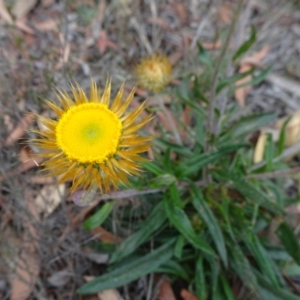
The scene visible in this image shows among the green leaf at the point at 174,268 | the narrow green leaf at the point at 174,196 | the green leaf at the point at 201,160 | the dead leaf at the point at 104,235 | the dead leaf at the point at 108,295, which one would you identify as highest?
the dead leaf at the point at 104,235

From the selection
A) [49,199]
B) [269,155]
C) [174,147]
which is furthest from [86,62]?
[269,155]

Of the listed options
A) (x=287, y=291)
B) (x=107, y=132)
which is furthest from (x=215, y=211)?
(x=107, y=132)

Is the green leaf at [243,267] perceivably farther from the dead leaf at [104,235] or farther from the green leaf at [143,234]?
the dead leaf at [104,235]

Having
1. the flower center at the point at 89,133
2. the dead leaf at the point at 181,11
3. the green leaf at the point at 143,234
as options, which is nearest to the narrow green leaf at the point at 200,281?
the green leaf at the point at 143,234

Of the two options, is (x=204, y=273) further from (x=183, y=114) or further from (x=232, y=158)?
(x=183, y=114)

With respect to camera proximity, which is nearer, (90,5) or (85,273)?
(85,273)

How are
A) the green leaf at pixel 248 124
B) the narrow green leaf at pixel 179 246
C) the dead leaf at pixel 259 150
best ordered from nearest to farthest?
the narrow green leaf at pixel 179 246 → the green leaf at pixel 248 124 → the dead leaf at pixel 259 150
